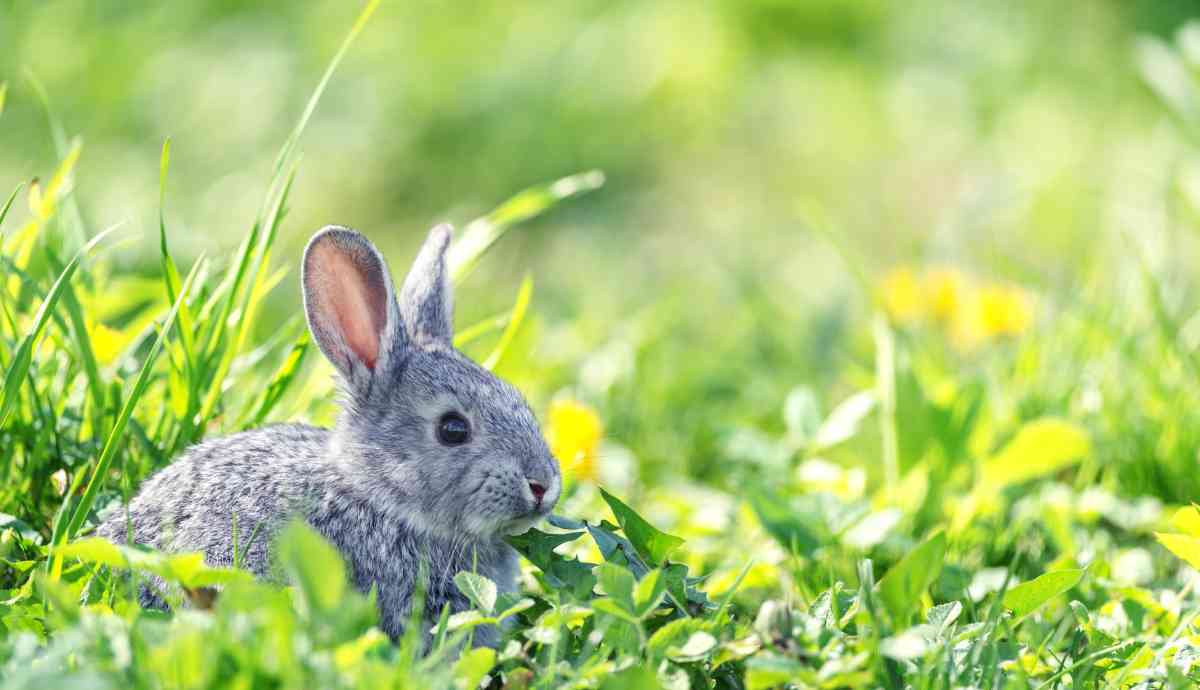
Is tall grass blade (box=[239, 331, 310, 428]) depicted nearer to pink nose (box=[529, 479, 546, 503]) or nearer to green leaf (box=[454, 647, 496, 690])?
pink nose (box=[529, 479, 546, 503])

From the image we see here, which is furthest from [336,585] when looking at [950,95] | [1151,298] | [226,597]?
[950,95]

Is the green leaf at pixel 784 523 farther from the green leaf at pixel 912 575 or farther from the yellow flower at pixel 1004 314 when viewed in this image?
the yellow flower at pixel 1004 314

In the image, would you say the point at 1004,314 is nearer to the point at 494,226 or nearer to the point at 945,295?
the point at 945,295

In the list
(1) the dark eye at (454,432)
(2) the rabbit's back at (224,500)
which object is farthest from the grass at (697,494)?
(1) the dark eye at (454,432)

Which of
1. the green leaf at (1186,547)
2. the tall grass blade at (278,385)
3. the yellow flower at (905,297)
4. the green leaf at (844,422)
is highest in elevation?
the tall grass blade at (278,385)

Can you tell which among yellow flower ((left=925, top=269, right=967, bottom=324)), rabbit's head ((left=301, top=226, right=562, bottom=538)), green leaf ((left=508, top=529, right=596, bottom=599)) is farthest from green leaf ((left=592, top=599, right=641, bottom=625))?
yellow flower ((left=925, top=269, right=967, bottom=324))

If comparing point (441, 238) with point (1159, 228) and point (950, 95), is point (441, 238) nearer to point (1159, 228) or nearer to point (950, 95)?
point (1159, 228)
